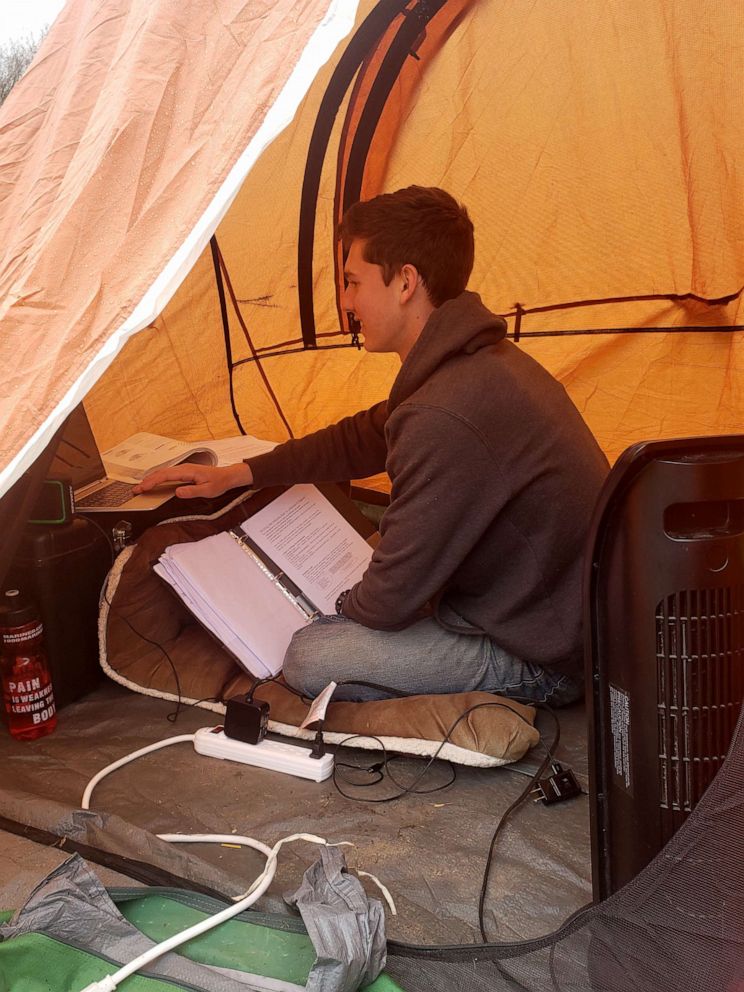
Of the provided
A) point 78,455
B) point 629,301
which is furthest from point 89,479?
point 629,301

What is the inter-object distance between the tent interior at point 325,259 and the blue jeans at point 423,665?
9 centimetres

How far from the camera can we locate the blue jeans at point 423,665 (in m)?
1.63

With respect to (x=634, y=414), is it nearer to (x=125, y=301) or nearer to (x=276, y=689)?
(x=276, y=689)

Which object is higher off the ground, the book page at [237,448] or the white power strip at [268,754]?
the book page at [237,448]

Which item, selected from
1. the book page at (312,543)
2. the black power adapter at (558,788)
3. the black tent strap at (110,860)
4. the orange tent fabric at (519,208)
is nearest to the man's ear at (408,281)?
the orange tent fabric at (519,208)

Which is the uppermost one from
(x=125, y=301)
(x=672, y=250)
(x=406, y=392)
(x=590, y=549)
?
(x=672, y=250)

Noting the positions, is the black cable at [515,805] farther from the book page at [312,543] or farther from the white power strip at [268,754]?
the book page at [312,543]

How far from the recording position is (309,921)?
40.4 inches

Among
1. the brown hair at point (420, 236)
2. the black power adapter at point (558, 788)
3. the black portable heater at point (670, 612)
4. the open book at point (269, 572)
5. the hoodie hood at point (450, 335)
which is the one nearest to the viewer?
the black portable heater at point (670, 612)

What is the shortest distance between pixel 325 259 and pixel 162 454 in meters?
0.61

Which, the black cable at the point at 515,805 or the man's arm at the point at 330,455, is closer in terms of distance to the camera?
the black cable at the point at 515,805

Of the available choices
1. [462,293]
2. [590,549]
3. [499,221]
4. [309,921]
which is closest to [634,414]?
[499,221]

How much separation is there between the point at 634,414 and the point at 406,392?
2.25 feet

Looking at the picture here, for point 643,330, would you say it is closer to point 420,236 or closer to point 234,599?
point 420,236
